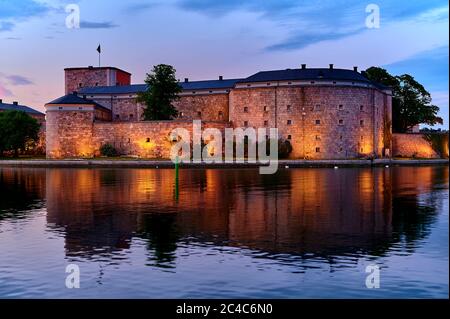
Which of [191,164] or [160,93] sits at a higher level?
[160,93]

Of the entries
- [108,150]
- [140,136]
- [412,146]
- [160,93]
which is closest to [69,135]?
[108,150]

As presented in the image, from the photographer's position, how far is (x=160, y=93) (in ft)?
228

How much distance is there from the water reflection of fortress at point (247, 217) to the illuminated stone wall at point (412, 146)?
38.9m

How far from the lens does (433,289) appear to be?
33.6ft

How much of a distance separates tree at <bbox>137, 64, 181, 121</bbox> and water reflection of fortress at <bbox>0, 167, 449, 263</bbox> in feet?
129

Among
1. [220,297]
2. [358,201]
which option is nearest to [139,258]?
[220,297]

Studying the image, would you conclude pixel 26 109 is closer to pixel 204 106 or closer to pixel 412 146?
pixel 204 106

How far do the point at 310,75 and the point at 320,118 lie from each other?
194 inches

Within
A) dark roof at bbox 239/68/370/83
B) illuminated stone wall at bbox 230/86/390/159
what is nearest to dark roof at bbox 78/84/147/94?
dark roof at bbox 239/68/370/83

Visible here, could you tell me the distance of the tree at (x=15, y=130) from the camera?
7119 centimetres

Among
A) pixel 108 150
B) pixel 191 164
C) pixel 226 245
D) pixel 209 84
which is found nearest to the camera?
pixel 226 245

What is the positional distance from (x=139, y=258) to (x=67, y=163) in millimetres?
49173

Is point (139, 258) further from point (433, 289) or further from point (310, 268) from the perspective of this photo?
point (433, 289)

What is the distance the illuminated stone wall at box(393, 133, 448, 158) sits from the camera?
6744 cm
